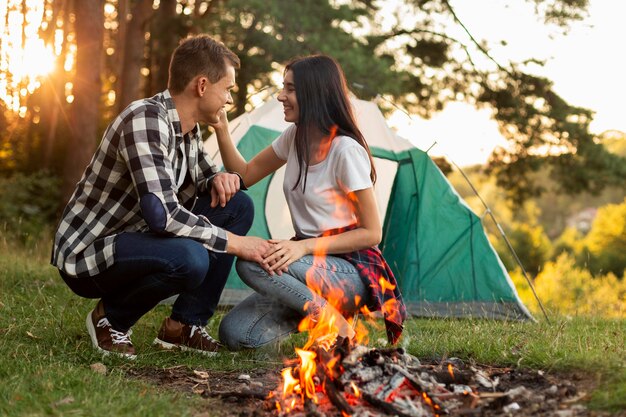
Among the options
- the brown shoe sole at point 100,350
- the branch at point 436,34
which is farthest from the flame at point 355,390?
the branch at point 436,34

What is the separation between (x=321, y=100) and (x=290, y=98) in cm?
16

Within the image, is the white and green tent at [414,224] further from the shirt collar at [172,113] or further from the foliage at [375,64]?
the foliage at [375,64]

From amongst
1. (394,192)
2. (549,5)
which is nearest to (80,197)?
(394,192)

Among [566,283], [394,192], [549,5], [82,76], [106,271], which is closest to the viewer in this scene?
[106,271]

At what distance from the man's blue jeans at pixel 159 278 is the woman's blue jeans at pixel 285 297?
0.62 ft

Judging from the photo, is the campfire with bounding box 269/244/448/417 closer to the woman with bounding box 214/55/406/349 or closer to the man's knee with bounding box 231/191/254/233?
the woman with bounding box 214/55/406/349

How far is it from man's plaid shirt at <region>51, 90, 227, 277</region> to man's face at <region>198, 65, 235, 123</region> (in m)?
0.15

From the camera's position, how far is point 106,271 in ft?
11.5

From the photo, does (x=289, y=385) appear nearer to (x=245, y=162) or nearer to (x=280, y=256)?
(x=280, y=256)

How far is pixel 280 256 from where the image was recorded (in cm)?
346

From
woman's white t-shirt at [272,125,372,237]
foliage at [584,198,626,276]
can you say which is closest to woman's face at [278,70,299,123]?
woman's white t-shirt at [272,125,372,237]

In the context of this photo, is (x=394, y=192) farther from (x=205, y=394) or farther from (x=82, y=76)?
(x=82, y=76)

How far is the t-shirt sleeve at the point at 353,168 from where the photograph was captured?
3492mm

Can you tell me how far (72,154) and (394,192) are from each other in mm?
5242
